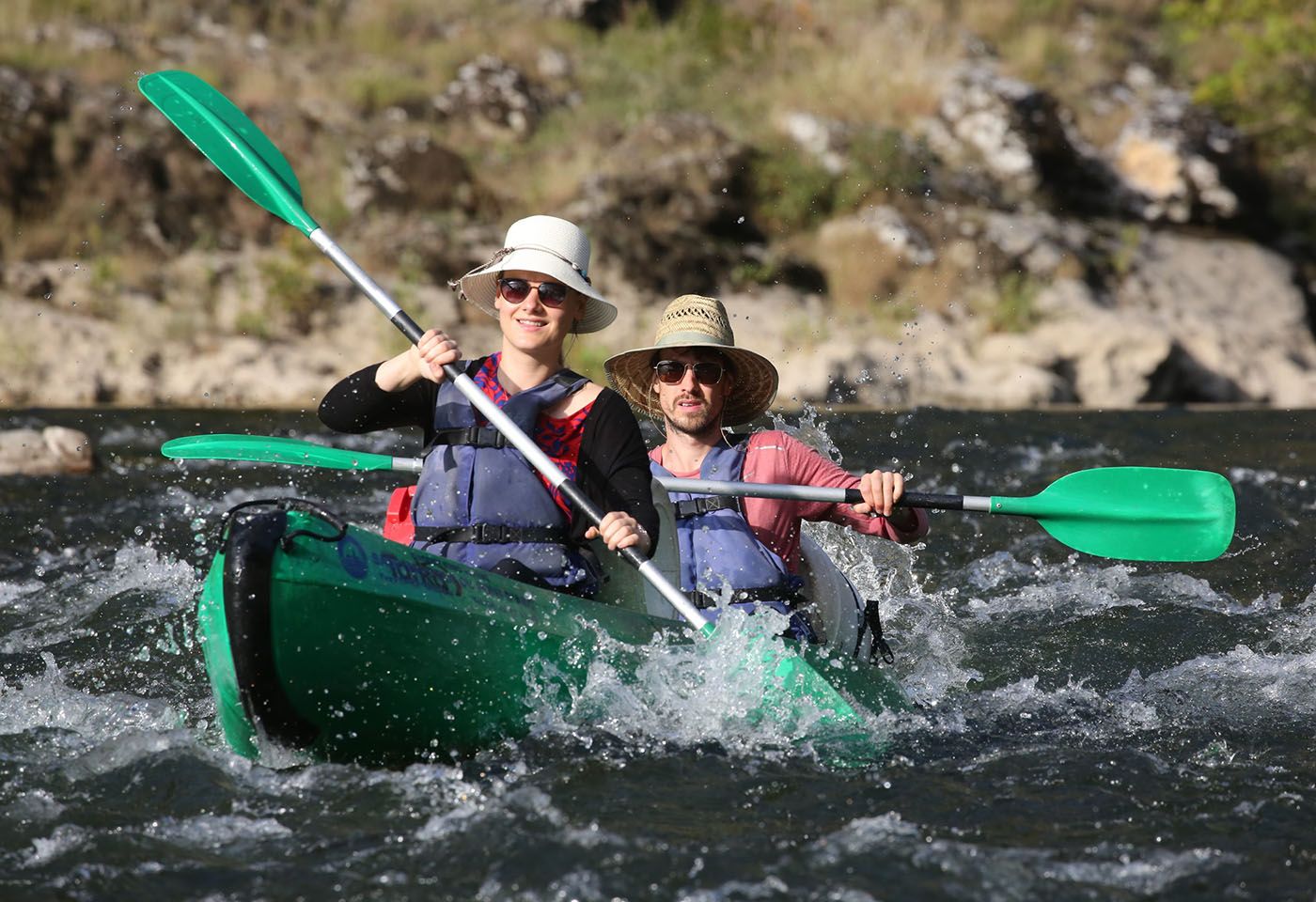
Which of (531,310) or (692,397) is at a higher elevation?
(531,310)

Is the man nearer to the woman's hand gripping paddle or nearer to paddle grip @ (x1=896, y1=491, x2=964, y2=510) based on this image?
paddle grip @ (x1=896, y1=491, x2=964, y2=510)

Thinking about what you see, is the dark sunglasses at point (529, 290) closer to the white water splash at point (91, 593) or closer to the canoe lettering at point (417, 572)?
the canoe lettering at point (417, 572)

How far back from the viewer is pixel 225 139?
4836 mm

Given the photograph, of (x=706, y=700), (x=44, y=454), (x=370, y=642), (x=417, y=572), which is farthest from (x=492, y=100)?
(x=370, y=642)

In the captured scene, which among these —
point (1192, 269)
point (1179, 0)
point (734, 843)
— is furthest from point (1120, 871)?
point (1179, 0)

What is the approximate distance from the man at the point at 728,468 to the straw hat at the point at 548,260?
15.3 inches

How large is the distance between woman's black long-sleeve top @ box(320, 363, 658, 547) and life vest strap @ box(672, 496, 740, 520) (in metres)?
0.50

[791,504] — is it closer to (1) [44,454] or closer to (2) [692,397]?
(2) [692,397]

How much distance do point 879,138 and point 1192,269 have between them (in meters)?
3.17

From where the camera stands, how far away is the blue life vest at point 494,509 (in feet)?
12.2

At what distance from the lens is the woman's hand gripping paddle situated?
3.73 m

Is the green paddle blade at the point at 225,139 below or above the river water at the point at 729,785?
above

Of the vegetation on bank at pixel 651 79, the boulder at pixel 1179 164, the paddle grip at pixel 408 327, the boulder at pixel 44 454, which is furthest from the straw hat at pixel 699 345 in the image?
the boulder at pixel 1179 164

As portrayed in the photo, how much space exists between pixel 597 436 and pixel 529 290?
405mm
